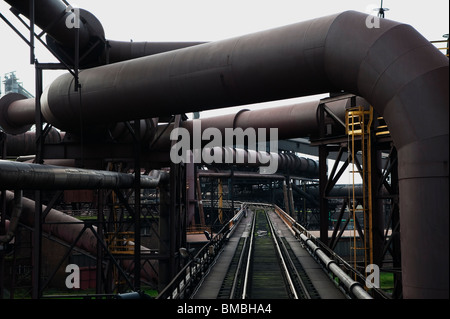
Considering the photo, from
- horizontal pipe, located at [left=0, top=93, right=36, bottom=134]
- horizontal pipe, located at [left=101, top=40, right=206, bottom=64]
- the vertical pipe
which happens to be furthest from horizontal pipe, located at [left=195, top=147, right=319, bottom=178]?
horizontal pipe, located at [left=101, top=40, right=206, bottom=64]

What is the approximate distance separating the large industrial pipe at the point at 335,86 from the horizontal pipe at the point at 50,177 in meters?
1.54

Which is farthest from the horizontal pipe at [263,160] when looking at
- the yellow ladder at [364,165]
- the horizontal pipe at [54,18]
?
the yellow ladder at [364,165]

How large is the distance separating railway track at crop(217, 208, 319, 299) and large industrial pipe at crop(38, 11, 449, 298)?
17.3 ft

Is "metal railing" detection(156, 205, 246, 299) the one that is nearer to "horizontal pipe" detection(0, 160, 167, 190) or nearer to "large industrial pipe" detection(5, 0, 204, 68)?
"horizontal pipe" detection(0, 160, 167, 190)

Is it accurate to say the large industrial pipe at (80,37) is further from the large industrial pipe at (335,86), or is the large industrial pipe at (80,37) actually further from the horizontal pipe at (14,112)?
the horizontal pipe at (14,112)

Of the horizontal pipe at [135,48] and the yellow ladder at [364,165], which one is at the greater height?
the horizontal pipe at [135,48]

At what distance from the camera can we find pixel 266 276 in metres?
13.9

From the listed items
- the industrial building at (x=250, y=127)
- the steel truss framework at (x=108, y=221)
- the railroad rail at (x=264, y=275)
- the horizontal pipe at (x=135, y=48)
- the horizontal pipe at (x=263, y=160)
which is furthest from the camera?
the horizontal pipe at (x=263, y=160)

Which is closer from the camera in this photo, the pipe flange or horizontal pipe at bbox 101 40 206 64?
horizontal pipe at bbox 101 40 206 64

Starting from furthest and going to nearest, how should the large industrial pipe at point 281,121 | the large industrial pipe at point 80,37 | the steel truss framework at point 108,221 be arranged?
the large industrial pipe at point 281,121
the steel truss framework at point 108,221
the large industrial pipe at point 80,37

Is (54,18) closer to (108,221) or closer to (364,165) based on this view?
(108,221)

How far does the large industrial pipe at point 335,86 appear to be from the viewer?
500cm

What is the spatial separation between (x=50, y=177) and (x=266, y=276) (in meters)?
7.88

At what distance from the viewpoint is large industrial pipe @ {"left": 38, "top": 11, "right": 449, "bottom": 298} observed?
16.4 feet
